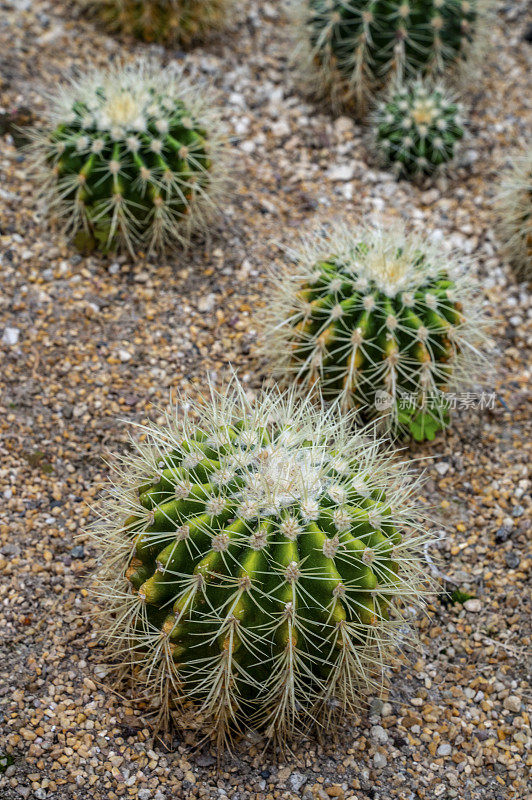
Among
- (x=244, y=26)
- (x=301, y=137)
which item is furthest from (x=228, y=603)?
(x=244, y=26)

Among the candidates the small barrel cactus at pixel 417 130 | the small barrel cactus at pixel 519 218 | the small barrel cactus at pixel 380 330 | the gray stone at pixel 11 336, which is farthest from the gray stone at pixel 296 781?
the small barrel cactus at pixel 417 130

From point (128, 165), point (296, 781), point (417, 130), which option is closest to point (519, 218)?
point (417, 130)

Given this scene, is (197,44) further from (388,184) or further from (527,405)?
(527,405)

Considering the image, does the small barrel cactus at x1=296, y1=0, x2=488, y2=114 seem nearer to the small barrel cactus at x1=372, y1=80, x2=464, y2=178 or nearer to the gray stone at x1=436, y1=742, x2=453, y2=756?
the small barrel cactus at x1=372, y1=80, x2=464, y2=178

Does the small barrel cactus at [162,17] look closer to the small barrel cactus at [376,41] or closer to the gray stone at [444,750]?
the small barrel cactus at [376,41]

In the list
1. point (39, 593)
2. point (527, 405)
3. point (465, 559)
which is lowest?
point (39, 593)

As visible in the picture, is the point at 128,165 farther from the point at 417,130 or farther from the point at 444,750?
the point at 444,750
